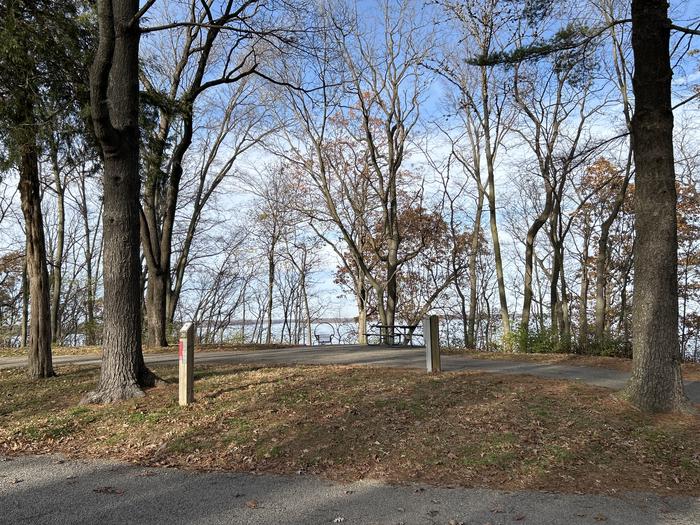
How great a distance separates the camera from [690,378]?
29.5 ft

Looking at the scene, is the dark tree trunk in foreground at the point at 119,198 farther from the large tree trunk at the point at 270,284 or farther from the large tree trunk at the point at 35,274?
the large tree trunk at the point at 270,284

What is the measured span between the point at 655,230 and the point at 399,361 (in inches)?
238

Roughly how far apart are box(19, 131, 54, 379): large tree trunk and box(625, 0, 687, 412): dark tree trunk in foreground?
9.33 m

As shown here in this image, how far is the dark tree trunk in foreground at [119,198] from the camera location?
699 centimetres

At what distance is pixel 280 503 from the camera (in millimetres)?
4039

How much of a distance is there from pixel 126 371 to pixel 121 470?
2683 mm

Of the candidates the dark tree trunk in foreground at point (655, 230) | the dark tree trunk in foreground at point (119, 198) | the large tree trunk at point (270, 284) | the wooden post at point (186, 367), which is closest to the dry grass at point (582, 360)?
the dark tree trunk in foreground at point (655, 230)

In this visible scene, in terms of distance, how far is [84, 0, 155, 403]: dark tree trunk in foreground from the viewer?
699 centimetres

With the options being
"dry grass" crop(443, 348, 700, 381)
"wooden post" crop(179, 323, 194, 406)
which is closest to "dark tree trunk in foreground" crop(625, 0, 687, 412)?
"dry grass" crop(443, 348, 700, 381)

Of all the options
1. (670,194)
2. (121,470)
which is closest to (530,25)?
(670,194)

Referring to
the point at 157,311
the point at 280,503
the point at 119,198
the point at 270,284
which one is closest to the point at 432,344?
the point at 280,503

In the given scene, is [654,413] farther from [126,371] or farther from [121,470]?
[126,371]

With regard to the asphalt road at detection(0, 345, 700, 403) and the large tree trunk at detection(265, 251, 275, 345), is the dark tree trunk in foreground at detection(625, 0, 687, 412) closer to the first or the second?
the asphalt road at detection(0, 345, 700, 403)

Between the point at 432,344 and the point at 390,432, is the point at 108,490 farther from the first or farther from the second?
the point at 432,344
